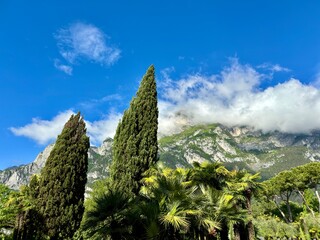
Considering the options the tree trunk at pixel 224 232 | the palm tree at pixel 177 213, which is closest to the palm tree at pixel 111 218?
the palm tree at pixel 177 213

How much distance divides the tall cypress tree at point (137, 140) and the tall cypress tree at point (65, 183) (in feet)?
9.19

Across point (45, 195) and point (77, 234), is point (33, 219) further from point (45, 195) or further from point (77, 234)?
point (77, 234)

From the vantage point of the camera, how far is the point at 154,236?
13.6 meters

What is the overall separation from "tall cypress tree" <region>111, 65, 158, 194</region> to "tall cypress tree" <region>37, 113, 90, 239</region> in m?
2.80

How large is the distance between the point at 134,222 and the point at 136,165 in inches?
368

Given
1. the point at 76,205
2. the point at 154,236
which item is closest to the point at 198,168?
the point at 76,205

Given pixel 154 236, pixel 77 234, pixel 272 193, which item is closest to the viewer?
pixel 154 236

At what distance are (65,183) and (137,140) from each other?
6554mm

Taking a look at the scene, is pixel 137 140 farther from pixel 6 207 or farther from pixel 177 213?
pixel 177 213

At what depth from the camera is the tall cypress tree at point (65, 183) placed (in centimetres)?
1998

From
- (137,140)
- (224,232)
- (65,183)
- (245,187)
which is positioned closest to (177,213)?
(224,232)

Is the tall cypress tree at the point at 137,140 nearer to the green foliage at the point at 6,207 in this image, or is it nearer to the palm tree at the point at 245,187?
the palm tree at the point at 245,187

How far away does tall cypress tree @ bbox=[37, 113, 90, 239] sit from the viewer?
1998 centimetres

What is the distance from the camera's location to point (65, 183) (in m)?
20.8
